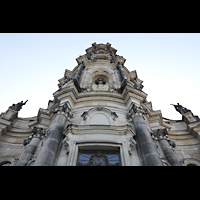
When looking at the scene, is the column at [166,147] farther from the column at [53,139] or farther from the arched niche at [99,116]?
the column at [53,139]

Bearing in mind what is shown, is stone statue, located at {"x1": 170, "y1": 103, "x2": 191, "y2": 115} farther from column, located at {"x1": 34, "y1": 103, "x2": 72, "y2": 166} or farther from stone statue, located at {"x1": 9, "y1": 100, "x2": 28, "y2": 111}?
stone statue, located at {"x1": 9, "y1": 100, "x2": 28, "y2": 111}

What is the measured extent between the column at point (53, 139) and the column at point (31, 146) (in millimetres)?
2168

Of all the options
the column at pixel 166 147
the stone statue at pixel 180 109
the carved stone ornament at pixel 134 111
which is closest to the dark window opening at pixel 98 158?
the carved stone ornament at pixel 134 111

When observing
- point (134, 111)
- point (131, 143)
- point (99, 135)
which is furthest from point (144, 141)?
point (134, 111)

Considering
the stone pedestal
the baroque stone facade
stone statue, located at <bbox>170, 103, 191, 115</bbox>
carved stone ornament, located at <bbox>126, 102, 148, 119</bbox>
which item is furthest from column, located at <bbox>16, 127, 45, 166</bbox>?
stone statue, located at <bbox>170, 103, 191, 115</bbox>

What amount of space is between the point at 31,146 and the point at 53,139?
3.03 metres

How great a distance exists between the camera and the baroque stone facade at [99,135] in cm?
830

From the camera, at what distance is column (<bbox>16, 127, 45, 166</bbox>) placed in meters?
9.74

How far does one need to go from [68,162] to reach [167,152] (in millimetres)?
6799

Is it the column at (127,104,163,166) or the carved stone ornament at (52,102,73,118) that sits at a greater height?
the carved stone ornament at (52,102,73,118)

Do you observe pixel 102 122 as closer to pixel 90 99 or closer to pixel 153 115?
pixel 90 99

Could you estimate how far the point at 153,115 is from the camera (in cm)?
1390
